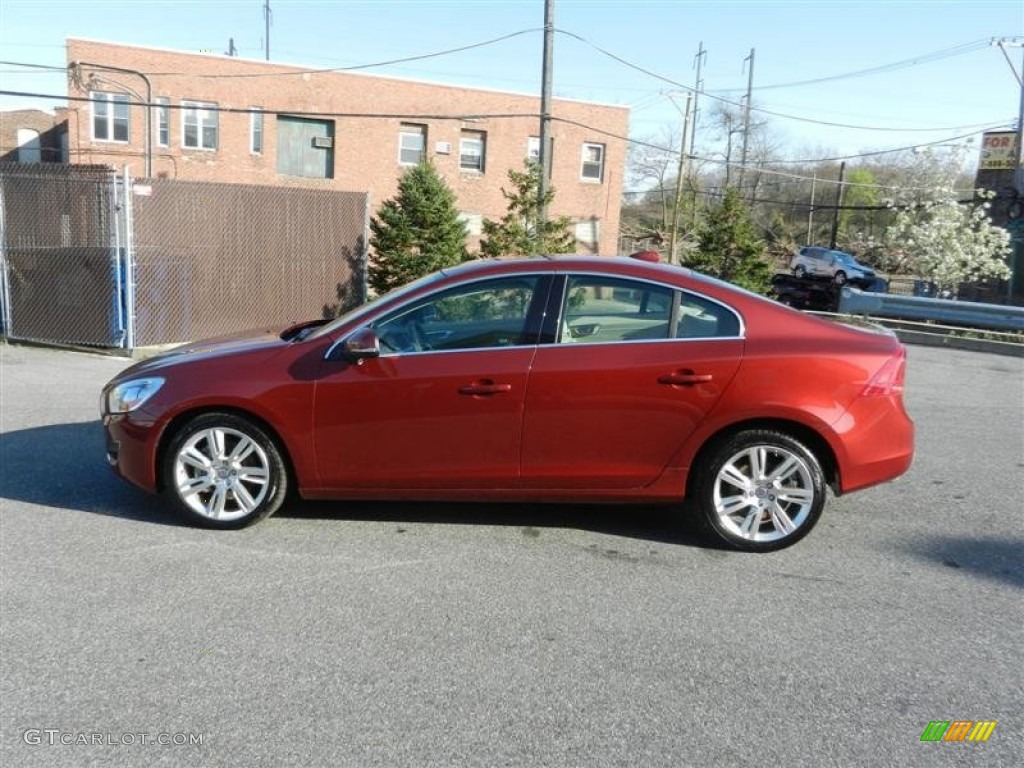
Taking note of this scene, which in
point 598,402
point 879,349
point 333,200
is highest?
point 333,200

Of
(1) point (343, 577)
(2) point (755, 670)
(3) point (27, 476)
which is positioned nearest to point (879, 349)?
(2) point (755, 670)

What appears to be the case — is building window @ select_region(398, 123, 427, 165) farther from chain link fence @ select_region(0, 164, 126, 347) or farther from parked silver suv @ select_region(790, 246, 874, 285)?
chain link fence @ select_region(0, 164, 126, 347)

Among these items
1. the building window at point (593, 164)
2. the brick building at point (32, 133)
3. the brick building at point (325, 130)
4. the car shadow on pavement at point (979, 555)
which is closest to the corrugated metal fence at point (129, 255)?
the car shadow on pavement at point (979, 555)

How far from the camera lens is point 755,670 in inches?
141

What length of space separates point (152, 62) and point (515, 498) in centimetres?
3122

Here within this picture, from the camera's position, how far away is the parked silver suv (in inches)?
1318

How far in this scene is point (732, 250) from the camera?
69.6ft

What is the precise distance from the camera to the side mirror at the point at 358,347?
4801mm

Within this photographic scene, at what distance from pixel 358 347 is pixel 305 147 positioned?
3077cm

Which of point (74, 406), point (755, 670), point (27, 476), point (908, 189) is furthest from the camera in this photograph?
point (908, 189)

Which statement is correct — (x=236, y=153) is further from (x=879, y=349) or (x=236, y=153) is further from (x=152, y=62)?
(x=879, y=349)

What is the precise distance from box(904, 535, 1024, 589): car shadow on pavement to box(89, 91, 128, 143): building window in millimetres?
31858

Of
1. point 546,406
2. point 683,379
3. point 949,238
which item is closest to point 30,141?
point 949,238

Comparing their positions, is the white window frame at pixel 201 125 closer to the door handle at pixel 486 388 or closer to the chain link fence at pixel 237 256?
the chain link fence at pixel 237 256
